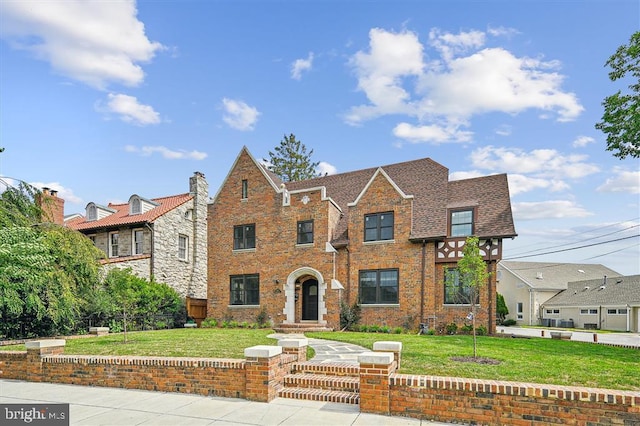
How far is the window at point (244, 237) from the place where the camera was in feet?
75.8

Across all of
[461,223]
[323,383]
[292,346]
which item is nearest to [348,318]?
[461,223]

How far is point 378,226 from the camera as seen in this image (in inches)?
800

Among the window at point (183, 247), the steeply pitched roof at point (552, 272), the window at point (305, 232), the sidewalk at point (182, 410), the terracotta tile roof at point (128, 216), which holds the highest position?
the terracotta tile roof at point (128, 216)

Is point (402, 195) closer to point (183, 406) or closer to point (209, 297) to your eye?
point (209, 297)

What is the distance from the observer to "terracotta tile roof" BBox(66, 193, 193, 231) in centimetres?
2579

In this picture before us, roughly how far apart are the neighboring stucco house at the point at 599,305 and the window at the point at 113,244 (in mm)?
39025

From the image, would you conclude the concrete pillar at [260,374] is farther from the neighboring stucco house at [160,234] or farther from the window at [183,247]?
the window at [183,247]

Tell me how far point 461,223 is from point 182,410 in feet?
50.7

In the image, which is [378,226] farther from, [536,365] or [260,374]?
[260,374]

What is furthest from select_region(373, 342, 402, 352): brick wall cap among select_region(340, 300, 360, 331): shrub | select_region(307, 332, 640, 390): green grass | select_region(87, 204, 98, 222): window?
select_region(87, 204, 98, 222): window

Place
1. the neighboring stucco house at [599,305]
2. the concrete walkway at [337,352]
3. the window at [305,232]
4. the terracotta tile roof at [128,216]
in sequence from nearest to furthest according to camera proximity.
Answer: the concrete walkway at [337,352] < the window at [305,232] < the terracotta tile roof at [128,216] < the neighboring stucco house at [599,305]

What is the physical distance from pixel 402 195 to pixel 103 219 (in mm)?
20613

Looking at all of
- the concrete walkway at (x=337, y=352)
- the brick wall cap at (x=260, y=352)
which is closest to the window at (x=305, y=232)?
the concrete walkway at (x=337, y=352)

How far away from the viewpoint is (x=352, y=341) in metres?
14.3
